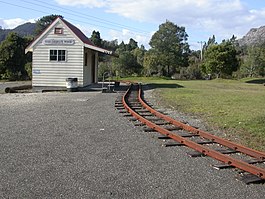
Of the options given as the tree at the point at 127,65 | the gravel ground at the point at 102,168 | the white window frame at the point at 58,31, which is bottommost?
the gravel ground at the point at 102,168

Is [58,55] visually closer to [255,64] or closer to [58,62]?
[58,62]

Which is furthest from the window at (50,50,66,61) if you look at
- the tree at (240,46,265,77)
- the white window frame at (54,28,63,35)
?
the tree at (240,46,265,77)

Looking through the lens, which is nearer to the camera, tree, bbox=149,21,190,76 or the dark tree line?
the dark tree line

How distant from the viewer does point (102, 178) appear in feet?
17.5

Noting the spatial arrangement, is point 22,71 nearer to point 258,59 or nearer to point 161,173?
point 258,59

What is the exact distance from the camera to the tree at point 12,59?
4694 cm

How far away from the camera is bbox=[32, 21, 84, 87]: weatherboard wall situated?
83.9 ft

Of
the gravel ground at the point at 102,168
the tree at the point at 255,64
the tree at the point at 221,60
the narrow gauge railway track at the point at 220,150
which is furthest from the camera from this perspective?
the tree at the point at 255,64

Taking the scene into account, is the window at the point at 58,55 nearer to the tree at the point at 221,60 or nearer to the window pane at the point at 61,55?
the window pane at the point at 61,55

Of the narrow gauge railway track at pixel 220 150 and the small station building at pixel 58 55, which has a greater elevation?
the small station building at pixel 58 55

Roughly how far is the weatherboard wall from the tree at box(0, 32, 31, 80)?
2180cm

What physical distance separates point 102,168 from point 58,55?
20.9 m

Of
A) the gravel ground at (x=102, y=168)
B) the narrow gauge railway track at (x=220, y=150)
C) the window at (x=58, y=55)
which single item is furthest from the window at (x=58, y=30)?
the gravel ground at (x=102, y=168)

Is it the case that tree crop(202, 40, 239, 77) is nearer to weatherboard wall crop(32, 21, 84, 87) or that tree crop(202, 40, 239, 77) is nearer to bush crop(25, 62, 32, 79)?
bush crop(25, 62, 32, 79)
